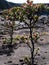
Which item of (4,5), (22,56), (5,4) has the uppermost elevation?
(22,56)

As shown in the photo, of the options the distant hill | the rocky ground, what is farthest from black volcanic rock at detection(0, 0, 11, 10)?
the rocky ground

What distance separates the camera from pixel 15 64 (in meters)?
13.2

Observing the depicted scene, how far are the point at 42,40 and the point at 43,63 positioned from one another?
20.1ft

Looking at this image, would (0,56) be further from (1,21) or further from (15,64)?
(1,21)

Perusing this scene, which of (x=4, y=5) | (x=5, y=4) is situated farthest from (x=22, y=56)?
(x=5, y=4)

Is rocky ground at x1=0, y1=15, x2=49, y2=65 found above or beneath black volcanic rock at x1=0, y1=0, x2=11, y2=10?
above

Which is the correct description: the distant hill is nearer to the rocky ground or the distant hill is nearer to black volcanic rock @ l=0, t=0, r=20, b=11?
Result: black volcanic rock @ l=0, t=0, r=20, b=11

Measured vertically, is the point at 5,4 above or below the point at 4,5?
below

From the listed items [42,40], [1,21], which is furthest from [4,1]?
[42,40]

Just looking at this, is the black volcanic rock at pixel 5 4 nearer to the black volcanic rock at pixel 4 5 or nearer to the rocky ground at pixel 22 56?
the black volcanic rock at pixel 4 5

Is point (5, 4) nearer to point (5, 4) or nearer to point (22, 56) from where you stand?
point (5, 4)

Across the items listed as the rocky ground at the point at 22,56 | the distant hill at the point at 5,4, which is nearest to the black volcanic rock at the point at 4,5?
the distant hill at the point at 5,4

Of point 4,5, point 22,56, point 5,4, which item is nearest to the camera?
Result: point 22,56

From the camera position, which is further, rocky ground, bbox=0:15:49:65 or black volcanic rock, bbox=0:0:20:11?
black volcanic rock, bbox=0:0:20:11
